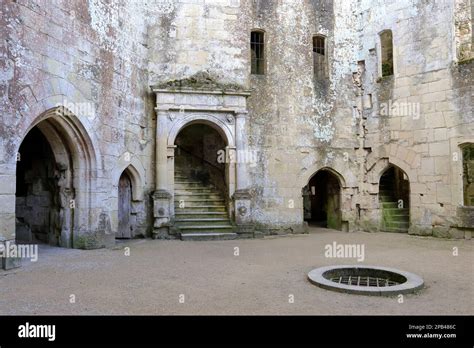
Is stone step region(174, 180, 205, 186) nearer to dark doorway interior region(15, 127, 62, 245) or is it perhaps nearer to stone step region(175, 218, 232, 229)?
stone step region(175, 218, 232, 229)

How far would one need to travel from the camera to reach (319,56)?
14008 mm

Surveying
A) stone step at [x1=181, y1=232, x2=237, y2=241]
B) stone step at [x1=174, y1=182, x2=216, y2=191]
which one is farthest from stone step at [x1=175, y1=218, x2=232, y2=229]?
stone step at [x1=174, y1=182, x2=216, y2=191]

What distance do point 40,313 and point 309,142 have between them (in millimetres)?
9955

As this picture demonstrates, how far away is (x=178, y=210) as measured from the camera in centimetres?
1243

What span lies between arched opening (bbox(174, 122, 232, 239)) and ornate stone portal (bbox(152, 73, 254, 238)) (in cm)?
39

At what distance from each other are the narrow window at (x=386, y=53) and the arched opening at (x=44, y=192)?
10065 mm

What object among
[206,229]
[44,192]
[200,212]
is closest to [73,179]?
[44,192]

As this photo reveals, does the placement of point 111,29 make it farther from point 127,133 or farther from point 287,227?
point 287,227

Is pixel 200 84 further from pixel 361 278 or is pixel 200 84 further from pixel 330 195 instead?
pixel 361 278

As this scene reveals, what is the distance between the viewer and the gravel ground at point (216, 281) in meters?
4.81

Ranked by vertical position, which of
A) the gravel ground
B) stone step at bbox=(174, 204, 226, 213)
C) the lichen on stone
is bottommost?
the gravel ground

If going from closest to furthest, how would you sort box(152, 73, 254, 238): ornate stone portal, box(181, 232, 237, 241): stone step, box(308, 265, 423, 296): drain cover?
1. box(308, 265, 423, 296): drain cover
2. box(181, 232, 237, 241): stone step
3. box(152, 73, 254, 238): ornate stone portal

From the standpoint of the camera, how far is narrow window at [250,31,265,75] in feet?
43.6

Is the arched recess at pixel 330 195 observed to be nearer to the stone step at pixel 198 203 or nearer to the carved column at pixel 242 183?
the carved column at pixel 242 183
